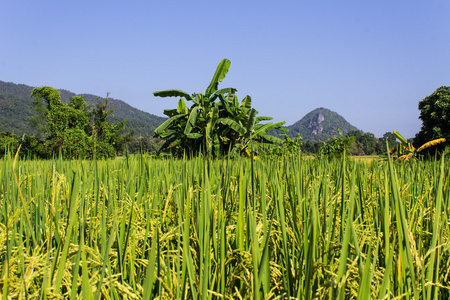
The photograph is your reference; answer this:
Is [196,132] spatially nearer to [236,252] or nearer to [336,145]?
[336,145]

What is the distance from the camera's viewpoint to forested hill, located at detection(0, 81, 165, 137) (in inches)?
3278

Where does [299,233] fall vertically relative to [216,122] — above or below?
below

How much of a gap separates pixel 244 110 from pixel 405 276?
7.78 metres

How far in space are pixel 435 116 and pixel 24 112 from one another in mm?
114667

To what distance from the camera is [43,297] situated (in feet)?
1.94

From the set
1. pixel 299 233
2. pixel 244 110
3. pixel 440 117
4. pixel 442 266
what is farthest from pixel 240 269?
pixel 440 117

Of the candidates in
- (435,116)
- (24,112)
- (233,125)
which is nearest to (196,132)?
(233,125)

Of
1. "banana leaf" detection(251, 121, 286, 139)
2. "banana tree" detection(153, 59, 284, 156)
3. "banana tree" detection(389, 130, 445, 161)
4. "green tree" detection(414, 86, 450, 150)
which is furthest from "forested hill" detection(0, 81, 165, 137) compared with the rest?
"banana tree" detection(389, 130, 445, 161)

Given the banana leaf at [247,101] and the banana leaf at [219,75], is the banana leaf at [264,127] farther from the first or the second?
the banana leaf at [219,75]

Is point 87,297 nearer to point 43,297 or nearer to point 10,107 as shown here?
point 43,297

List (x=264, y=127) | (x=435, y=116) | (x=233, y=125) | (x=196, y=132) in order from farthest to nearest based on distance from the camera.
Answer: (x=435, y=116), (x=196, y=132), (x=264, y=127), (x=233, y=125)

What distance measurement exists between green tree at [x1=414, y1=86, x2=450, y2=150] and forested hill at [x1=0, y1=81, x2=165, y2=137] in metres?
27.0

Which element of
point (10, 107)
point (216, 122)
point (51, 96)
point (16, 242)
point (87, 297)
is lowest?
point (16, 242)

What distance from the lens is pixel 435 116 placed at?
20875 mm
